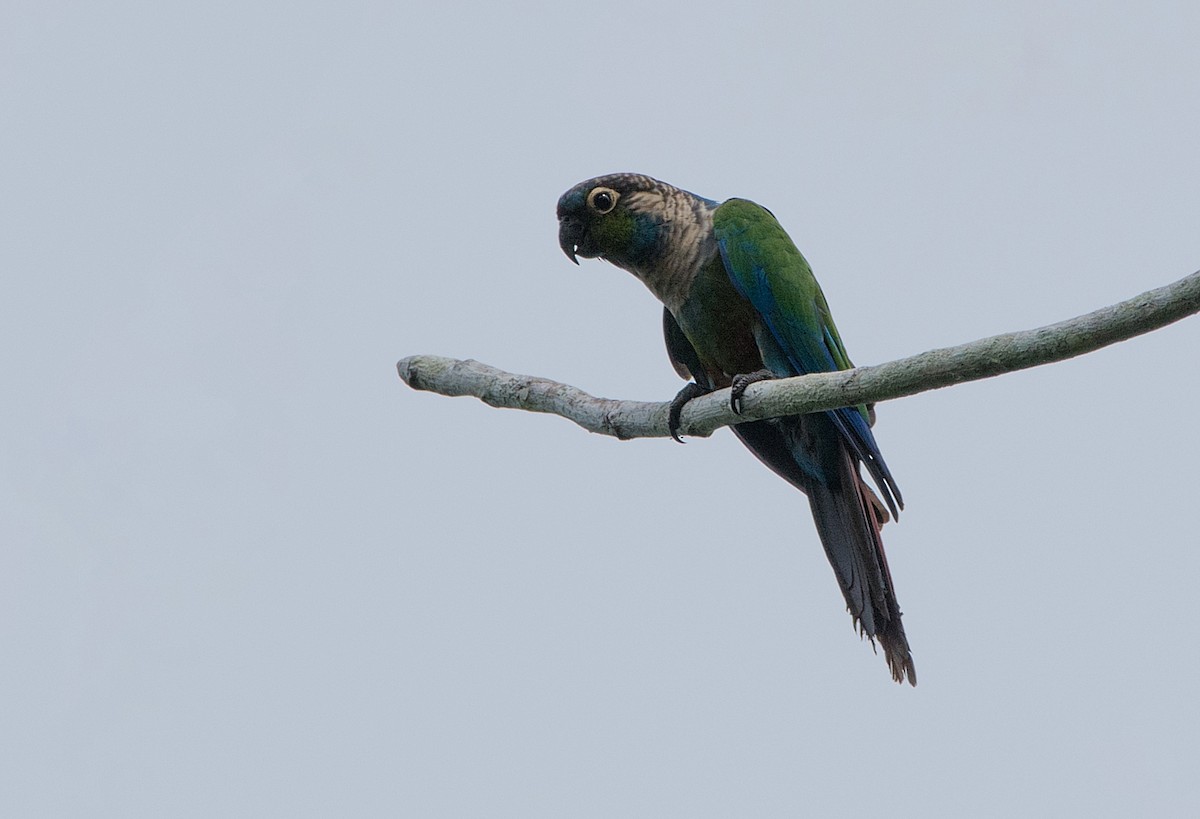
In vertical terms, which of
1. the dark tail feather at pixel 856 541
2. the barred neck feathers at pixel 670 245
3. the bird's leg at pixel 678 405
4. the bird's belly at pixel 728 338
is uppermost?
the barred neck feathers at pixel 670 245

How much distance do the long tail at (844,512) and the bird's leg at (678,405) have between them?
1.93 ft

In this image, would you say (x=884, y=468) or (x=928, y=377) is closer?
(x=928, y=377)

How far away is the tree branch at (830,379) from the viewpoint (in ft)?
9.64

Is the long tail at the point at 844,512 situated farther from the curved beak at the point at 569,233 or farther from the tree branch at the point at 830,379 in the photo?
the curved beak at the point at 569,233

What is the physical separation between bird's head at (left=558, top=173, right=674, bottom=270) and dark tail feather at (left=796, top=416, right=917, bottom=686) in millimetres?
1067

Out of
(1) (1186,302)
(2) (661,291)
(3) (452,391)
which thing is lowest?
(1) (1186,302)

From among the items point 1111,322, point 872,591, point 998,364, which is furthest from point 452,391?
point 1111,322

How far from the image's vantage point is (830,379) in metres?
3.64

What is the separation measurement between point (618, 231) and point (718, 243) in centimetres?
44

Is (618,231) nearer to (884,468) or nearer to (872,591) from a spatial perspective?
(884,468)

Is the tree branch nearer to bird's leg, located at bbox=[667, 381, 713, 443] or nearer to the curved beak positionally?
bird's leg, located at bbox=[667, 381, 713, 443]

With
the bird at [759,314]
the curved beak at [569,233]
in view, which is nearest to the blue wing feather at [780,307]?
the bird at [759,314]

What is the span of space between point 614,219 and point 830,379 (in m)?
1.93

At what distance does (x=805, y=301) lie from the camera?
17.0 ft
